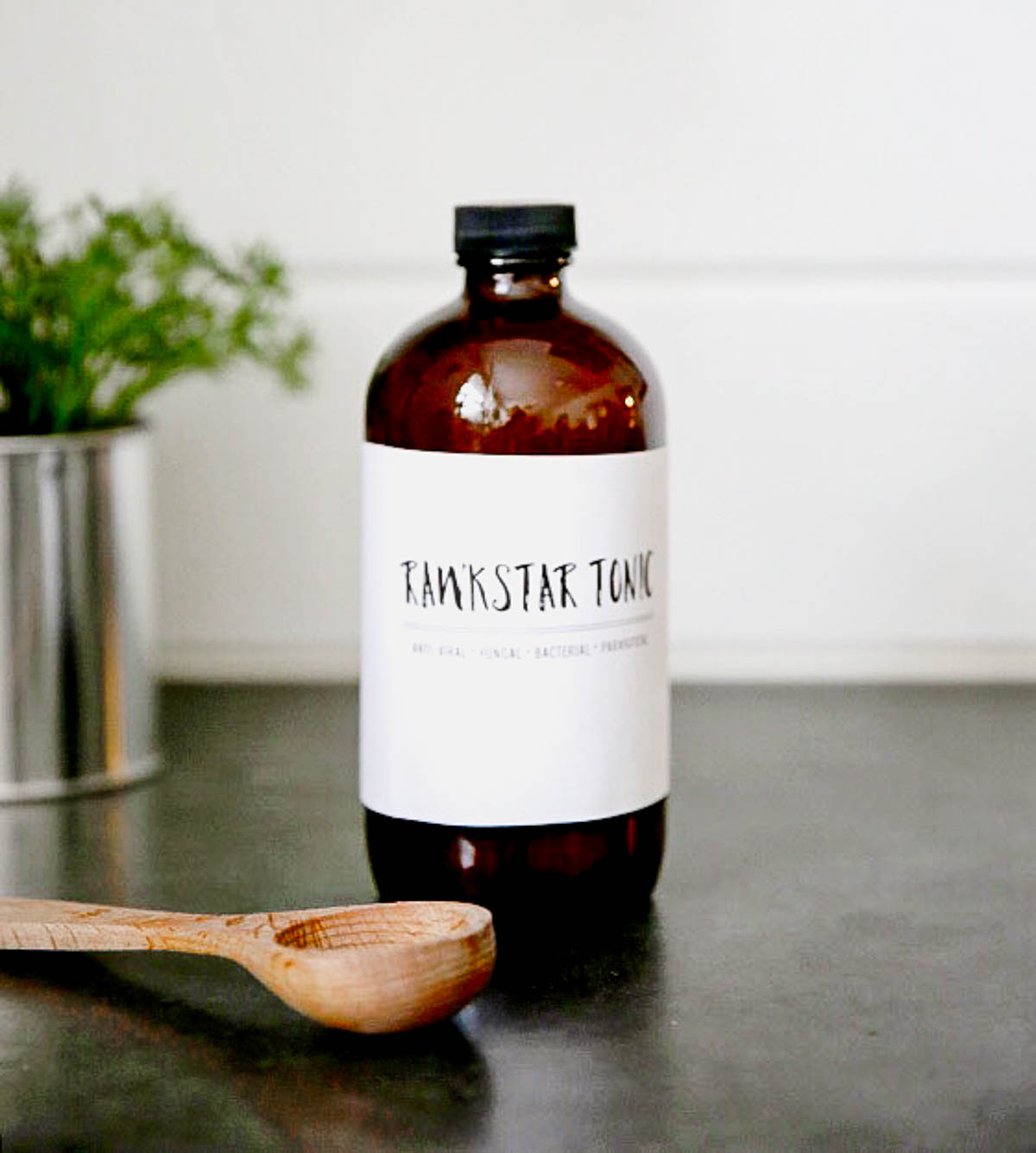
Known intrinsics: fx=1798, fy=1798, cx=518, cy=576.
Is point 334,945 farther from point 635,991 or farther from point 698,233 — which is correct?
point 698,233

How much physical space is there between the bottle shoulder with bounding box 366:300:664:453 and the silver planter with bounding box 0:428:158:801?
24 cm

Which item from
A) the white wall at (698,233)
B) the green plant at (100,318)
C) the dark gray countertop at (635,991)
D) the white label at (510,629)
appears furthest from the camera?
the white wall at (698,233)

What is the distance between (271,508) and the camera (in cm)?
107

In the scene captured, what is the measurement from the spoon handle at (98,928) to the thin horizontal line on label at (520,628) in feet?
0.38

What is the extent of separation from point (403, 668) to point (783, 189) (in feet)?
1.62

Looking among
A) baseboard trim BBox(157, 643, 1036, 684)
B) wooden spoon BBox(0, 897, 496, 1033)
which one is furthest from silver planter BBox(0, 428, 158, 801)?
baseboard trim BBox(157, 643, 1036, 684)

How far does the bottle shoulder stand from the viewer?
24.2 inches

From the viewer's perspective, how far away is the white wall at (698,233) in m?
1.01

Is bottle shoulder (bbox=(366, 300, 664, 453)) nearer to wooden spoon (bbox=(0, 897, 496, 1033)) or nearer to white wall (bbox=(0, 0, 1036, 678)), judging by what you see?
wooden spoon (bbox=(0, 897, 496, 1033))

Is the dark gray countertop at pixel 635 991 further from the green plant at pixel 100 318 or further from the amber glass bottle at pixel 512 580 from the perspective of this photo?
the green plant at pixel 100 318

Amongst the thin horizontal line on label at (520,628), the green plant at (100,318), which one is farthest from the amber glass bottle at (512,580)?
the green plant at (100,318)

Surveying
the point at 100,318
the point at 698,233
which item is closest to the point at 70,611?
the point at 100,318

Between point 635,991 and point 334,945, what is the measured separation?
10 cm

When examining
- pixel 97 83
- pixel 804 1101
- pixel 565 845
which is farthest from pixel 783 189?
pixel 804 1101
